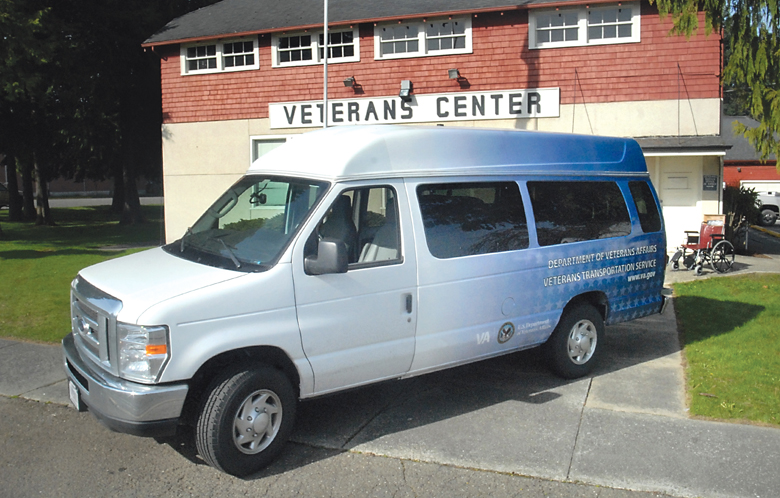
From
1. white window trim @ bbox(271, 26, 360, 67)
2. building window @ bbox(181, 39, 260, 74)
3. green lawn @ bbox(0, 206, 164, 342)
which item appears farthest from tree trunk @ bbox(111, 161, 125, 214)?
white window trim @ bbox(271, 26, 360, 67)

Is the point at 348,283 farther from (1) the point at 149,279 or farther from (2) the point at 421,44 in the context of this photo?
(2) the point at 421,44

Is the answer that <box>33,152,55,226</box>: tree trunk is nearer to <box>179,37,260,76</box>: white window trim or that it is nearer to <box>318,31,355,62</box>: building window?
<box>179,37,260,76</box>: white window trim

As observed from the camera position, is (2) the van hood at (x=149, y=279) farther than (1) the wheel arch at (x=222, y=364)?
No

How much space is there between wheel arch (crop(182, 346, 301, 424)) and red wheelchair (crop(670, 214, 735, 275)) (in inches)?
421

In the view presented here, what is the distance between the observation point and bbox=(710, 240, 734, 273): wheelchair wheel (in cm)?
1323

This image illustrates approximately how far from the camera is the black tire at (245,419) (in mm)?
4484

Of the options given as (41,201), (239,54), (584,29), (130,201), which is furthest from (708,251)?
(41,201)

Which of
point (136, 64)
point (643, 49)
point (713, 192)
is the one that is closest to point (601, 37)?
point (643, 49)

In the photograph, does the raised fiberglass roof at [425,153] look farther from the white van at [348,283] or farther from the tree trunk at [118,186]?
the tree trunk at [118,186]

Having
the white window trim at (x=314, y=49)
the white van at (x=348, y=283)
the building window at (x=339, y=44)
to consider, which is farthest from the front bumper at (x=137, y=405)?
the building window at (x=339, y=44)

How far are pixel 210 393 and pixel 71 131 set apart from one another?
24578 mm

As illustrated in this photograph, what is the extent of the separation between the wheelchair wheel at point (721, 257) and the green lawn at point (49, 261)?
10150mm

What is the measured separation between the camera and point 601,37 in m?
15.6

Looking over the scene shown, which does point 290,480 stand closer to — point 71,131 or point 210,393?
point 210,393
